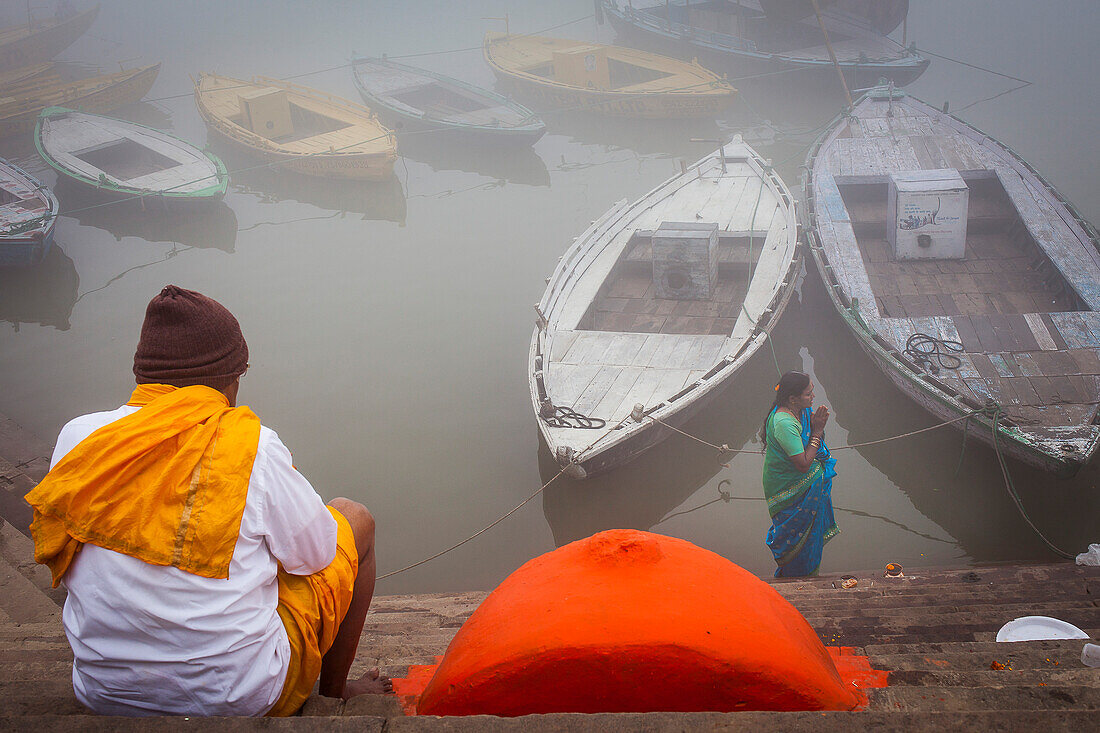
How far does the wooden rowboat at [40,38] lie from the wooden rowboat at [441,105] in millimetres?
13002

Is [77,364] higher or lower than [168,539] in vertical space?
lower

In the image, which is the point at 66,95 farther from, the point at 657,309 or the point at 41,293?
the point at 657,309

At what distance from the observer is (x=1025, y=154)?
46.6ft

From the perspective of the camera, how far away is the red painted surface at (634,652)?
6.38 feet

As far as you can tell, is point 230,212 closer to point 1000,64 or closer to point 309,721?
point 309,721

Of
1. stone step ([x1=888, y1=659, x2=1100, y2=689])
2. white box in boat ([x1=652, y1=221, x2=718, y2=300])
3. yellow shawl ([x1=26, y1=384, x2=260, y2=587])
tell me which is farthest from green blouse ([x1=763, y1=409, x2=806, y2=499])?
white box in boat ([x1=652, y1=221, x2=718, y2=300])

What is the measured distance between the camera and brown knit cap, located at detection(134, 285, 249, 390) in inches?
77.7

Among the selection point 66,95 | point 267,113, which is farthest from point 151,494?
point 66,95

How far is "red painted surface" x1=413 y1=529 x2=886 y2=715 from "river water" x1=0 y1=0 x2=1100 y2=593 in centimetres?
414

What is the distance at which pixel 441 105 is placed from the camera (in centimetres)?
1806

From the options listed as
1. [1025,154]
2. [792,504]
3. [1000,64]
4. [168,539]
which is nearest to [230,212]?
[792,504]

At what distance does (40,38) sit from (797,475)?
29773mm

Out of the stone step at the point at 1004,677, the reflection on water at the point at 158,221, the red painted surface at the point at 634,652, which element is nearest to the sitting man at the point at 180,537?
the red painted surface at the point at 634,652

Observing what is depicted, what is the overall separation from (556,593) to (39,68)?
86.9 feet
